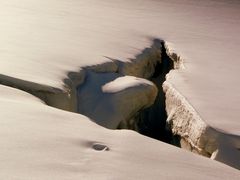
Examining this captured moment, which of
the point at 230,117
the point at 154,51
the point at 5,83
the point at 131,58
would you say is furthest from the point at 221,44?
the point at 5,83

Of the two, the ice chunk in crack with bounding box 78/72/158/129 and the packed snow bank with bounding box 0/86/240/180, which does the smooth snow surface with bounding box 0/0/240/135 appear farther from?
the packed snow bank with bounding box 0/86/240/180

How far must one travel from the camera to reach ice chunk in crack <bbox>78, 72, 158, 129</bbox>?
200 centimetres

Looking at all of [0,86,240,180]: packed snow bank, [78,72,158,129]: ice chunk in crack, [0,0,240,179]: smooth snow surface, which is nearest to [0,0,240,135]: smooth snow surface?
[0,0,240,179]: smooth snow surface

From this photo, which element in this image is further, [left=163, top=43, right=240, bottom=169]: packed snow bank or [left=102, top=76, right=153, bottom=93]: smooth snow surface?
[left=102, top=76, right=153, bottom=93]: smooth snow surface

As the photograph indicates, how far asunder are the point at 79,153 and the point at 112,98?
84cm

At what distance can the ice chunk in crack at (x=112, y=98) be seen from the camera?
Answer: 200 centimetres

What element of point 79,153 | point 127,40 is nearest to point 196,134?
point 79,153

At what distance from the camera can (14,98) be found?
1.65 metres

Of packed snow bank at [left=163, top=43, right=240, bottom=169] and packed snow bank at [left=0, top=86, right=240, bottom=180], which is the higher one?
packed snow bank at [left=0, top=86, right=240, bottom=180]

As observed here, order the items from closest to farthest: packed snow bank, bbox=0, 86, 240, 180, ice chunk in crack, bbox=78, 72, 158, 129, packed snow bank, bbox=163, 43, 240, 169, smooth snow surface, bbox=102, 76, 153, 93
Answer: packed snow bank, bbox=0, 86, 240, 180
packed snow bank, bbox=163, 43, 240, 169
ice chunk in crack, bbox=78, 72, 158, 129
smooth snow surface, bbox=102, 76, 153, 93

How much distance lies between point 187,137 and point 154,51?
1.13 meters

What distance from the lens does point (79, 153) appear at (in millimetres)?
1237

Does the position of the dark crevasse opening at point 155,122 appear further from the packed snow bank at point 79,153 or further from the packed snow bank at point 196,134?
the packed snow bank at point 79,153

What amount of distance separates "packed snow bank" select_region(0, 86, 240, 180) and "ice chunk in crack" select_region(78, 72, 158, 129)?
1.51 ft
